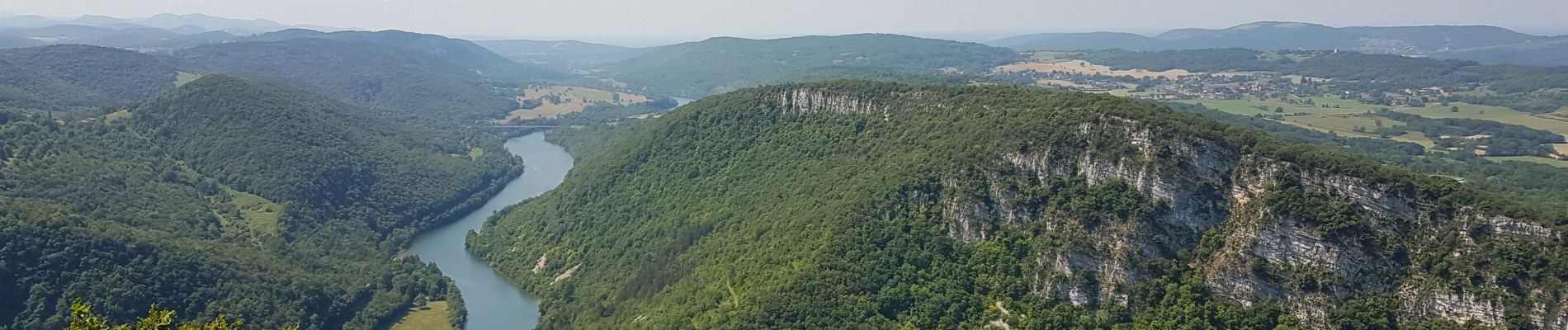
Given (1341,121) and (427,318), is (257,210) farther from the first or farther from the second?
(1341,121)

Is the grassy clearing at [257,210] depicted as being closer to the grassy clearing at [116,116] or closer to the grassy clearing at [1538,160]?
the grassy clearing at [116,116]

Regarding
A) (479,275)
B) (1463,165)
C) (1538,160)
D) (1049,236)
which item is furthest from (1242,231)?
(479,275)

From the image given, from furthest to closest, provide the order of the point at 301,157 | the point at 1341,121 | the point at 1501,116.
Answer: the point at 1501,116 < the point at 1341,121 < the point at 301,157

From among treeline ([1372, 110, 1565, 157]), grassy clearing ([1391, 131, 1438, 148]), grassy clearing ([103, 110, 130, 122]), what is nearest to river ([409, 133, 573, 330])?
grassy clearing ([103, 110, 130, 122])

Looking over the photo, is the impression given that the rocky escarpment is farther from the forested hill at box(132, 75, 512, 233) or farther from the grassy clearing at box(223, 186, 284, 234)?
the forested hill at box(132, 75, 512, 233)

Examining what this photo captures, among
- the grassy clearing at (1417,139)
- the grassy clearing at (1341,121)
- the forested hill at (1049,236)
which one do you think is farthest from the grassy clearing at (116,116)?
the grassy clearing at (1417,139)

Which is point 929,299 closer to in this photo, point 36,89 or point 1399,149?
point 1399,149
